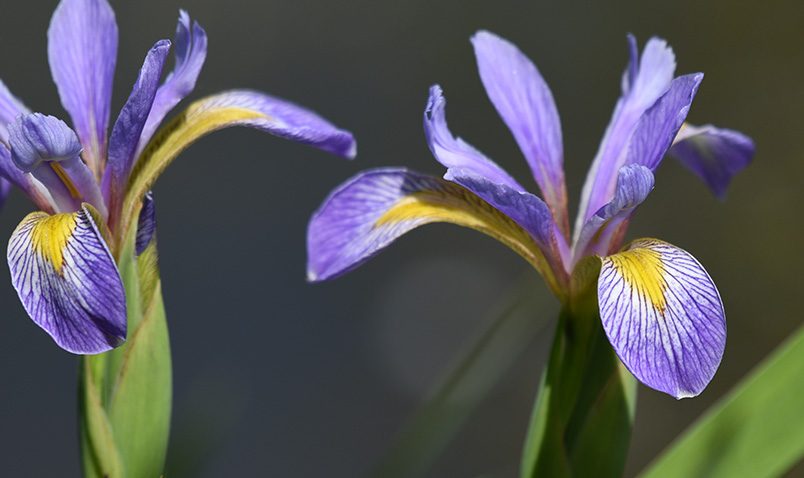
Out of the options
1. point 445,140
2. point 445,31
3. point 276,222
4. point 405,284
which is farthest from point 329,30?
point 445,140

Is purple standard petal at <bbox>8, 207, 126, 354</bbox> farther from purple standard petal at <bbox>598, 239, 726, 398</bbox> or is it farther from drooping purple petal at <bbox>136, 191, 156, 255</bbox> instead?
purple standard petal at <bbox>598, 239, 726, 398</bbox>

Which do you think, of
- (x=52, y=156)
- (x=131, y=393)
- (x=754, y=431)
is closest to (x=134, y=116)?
(x=52, y=156)

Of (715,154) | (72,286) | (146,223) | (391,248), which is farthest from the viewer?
(391,248)

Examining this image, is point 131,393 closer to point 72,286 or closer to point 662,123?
point 72,286

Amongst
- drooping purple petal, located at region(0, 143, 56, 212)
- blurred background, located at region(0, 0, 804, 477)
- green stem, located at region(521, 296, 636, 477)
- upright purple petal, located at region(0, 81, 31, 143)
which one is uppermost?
upright purple petal, located at region(0, 81, 31, 143)

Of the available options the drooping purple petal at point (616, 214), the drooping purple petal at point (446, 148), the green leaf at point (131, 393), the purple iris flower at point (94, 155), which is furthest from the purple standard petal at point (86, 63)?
the drooping purple petal at point (616, 214)

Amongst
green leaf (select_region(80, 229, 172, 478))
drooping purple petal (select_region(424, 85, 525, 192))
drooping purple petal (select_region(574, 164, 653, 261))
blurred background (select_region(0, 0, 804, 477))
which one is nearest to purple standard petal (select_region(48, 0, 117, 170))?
green leaf (select_region(80, 229, 172, 478))

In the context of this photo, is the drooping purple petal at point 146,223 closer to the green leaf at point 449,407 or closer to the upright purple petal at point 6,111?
the upright purple petal at point 6,111

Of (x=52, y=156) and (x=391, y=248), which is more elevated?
(x=52, y=156)
